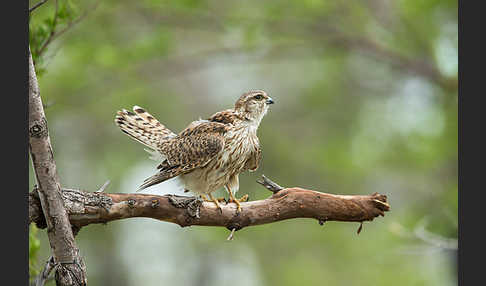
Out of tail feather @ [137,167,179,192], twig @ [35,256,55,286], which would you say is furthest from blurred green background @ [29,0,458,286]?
tail feather @ [137,167,179,192]

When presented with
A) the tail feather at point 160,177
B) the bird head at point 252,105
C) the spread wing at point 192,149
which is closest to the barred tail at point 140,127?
the spread wing at point 192,149

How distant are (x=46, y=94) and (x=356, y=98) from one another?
742cm

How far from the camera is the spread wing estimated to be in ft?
15.9

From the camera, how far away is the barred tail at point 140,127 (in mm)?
5238

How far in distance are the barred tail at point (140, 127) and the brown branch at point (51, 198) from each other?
7.36ft

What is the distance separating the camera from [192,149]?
492 centimetres

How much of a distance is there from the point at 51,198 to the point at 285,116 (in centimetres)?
1159

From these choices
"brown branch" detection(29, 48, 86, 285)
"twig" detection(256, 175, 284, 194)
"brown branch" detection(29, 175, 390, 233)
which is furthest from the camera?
"twig" detection(256, 175, 284, 194)

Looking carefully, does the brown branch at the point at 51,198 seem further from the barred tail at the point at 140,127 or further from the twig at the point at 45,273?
the barred tail at the point at 140,127

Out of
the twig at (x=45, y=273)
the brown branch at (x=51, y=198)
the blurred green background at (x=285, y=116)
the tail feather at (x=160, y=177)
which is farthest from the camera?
the blurred green background at (x=285, y=116)

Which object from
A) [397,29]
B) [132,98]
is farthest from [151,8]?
[397,29]

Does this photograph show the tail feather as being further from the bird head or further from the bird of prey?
the bird head

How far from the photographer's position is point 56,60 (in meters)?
9.95

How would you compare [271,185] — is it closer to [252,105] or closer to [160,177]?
[160,177]
